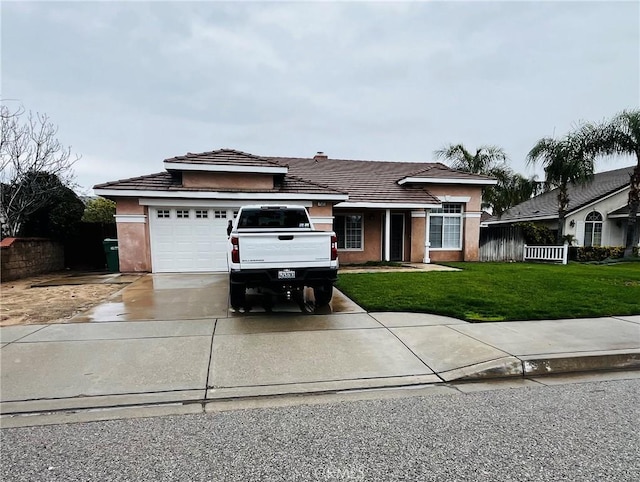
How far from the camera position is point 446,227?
56.6 ft

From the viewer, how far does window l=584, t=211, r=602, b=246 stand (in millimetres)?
21156

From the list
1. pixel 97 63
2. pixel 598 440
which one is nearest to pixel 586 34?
pixel 598 440

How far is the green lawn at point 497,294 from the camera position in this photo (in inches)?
275

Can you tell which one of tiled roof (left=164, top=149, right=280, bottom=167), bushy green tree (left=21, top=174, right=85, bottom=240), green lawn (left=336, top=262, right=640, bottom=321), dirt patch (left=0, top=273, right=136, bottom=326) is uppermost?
tiled roof (left=164, top=149, right=280, bottom=167)

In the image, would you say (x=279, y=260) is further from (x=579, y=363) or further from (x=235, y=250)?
(x=579, y=363)

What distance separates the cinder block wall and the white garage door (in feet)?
14.1

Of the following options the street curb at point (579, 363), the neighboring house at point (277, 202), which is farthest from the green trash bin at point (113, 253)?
the street curb at point (579, 363)

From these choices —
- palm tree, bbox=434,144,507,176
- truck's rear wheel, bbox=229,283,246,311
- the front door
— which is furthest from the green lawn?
palm tree, bbox=434,144,507,176

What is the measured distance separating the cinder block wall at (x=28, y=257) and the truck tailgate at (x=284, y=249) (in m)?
9.92

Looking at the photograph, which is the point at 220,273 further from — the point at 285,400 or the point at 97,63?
the point at 285,400

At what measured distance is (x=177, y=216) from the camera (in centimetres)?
1284

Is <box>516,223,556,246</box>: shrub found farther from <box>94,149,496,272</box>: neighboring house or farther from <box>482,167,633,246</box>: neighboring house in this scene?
<box>94,149,496,272</box>: neighboring house

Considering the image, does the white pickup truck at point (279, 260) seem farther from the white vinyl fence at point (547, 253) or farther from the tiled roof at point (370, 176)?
the white vinyl fence at point (547, 253)

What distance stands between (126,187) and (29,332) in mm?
7636
